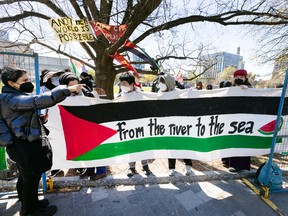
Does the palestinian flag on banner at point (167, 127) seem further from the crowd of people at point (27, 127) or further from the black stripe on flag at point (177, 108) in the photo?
the crowd of people at point (27, 127)

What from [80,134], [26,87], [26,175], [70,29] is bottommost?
[26,175]

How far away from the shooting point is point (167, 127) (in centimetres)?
305

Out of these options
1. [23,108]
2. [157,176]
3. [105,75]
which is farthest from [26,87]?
[105,75]

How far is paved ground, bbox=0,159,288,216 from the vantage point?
101 inches

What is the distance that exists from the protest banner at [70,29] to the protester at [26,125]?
58.7 inches

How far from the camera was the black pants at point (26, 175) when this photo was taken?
6.84ft

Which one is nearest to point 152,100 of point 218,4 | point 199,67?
point 218,4

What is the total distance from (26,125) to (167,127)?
80.8 inches

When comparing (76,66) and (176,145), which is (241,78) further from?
(76,66)

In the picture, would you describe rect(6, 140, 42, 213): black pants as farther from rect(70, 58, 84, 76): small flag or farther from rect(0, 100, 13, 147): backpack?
rect(70, 58, 84, 76): small flag

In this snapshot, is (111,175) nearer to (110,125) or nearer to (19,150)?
(110,125)

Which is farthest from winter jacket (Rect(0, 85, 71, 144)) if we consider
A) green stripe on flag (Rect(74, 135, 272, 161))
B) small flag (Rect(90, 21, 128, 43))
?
small flag (Rect(90, 21, 128, 43))

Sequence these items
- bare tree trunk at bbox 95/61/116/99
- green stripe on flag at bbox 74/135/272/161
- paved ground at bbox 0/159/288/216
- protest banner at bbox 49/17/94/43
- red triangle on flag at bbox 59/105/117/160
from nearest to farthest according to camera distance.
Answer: paved ground at bbox 0/159/288/216 < red triangle on flag at bbox 59/105/117/160 < green stripe on flag at bbox 74/135/272/161 < protest banner at bbox 49/17/94/43 < bare tree trunk at bbox 95/61/116/99

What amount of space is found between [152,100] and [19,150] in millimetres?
1970
